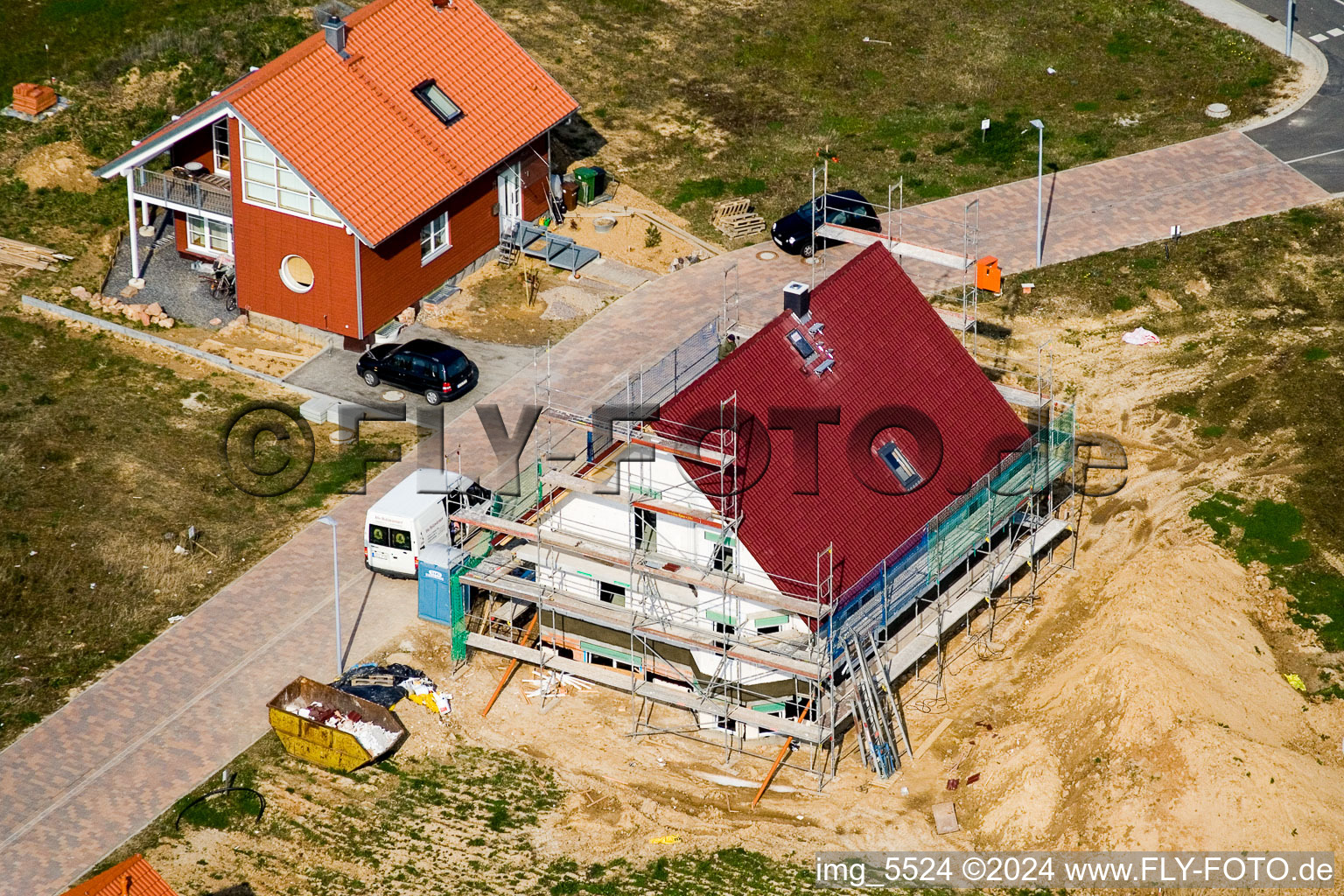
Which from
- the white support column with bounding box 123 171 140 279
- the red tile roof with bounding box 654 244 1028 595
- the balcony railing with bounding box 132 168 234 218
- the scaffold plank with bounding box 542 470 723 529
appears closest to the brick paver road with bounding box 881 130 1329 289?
the red tile roof with bounding box 654 244 1028 595

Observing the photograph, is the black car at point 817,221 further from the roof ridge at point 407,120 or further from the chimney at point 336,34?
the chimney at point 336,34

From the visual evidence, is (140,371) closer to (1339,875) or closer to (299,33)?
(299,33)

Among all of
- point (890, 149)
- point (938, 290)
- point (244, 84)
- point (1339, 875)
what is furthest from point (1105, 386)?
point (244, 84)

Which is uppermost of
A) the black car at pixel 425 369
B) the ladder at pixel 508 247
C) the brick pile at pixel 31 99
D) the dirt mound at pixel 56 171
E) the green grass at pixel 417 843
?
the brick pile at pixel 31 99

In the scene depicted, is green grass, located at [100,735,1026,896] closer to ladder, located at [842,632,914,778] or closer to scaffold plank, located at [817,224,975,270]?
ladder, located at [842,632,914,778]

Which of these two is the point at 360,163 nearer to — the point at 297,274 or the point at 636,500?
the point at 297,274

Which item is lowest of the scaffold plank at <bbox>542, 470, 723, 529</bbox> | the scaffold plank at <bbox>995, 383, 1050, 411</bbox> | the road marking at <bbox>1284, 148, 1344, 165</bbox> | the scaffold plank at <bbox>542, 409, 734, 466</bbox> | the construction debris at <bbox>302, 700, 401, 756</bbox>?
the construction debris at <bbox>302, 700, 401, 756</bbox>

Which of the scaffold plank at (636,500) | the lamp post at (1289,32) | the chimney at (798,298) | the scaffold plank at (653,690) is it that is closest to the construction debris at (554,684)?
the scaffold plank at (653,690)
